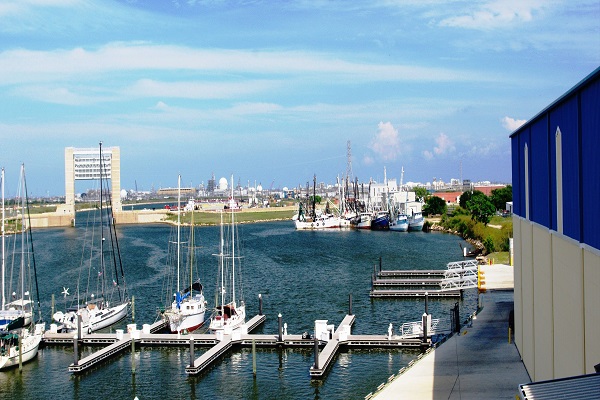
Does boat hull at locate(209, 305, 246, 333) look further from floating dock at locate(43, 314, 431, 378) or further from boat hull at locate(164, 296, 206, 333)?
boat hull at locate(164, 296, 206, 333)

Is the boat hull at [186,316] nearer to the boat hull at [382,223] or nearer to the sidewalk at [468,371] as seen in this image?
the sidewalk at [468,371]

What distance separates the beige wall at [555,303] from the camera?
12.2m

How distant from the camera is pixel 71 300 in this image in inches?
1768

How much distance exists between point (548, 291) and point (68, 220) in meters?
142

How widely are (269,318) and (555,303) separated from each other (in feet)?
76.9

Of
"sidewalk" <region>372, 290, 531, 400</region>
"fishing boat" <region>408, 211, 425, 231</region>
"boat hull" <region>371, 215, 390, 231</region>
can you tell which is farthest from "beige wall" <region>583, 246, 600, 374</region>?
"boat hull" <region>371, 215, 390, 231</region>

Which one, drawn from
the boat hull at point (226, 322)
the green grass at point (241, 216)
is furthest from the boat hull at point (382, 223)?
the boat hull at point (226, 322)

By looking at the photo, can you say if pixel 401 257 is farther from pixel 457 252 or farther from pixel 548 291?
pixel 548 291

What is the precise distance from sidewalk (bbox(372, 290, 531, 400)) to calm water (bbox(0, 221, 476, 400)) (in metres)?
3.27

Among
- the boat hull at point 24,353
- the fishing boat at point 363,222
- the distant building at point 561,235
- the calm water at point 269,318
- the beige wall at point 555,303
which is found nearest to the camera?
the distant building at point 561,235

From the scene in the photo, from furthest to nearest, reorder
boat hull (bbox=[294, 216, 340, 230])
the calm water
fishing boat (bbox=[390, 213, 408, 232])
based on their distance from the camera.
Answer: boat hull (bbox=[294, 216, 340, 230]) < fishing boat (bbox=[390, 213, 408, 232]) < the calm water

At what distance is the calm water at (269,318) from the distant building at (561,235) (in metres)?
7.96

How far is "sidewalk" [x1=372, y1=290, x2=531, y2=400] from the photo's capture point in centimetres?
1853

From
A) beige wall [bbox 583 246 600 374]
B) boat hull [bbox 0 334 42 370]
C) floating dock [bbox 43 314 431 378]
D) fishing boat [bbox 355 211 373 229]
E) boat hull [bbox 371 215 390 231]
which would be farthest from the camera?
fishing boat [bbox 355 211 373 229]
